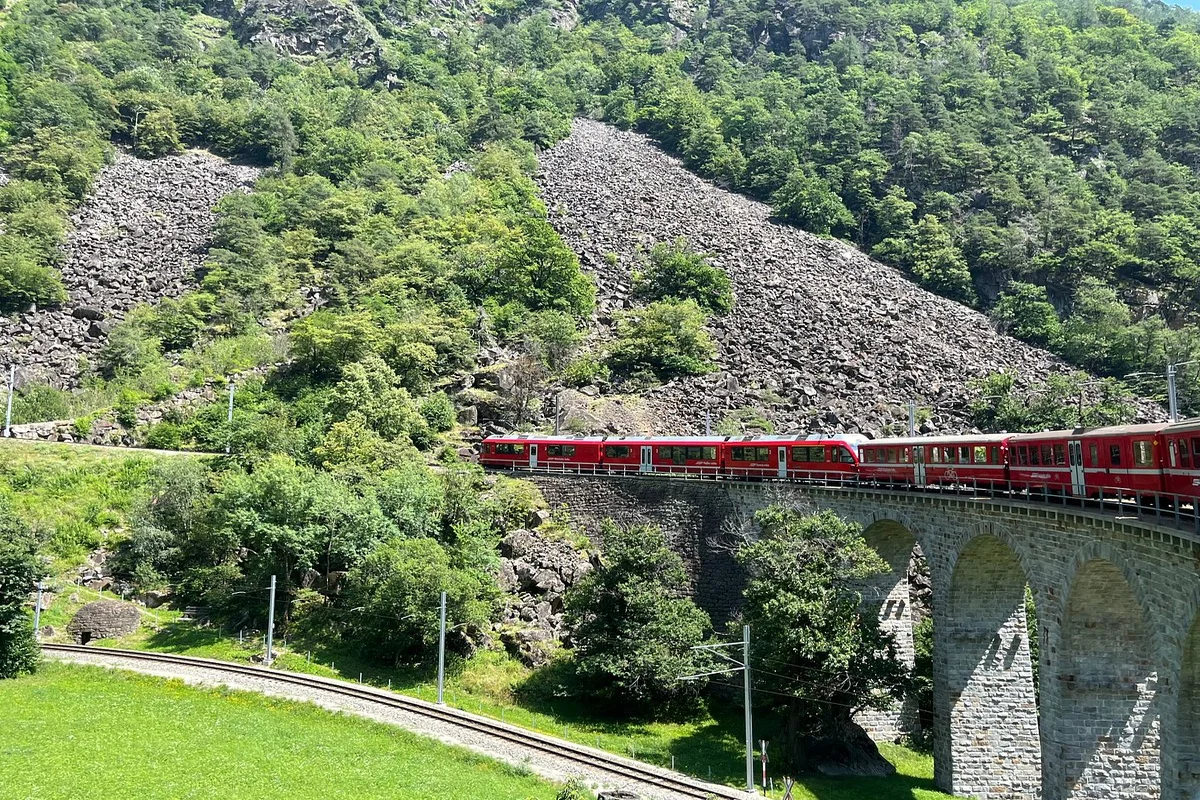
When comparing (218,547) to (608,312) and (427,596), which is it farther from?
(608,312)

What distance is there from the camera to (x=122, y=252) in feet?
238

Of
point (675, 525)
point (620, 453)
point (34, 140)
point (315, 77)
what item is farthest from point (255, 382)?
point (315, 77)

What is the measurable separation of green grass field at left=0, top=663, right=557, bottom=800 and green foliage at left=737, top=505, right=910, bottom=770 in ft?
30.0

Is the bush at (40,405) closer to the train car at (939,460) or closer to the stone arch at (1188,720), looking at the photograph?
the train car at (939,460)

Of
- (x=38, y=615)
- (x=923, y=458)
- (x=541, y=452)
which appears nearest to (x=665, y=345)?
(x=541, y=452)

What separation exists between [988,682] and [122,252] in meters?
72.9

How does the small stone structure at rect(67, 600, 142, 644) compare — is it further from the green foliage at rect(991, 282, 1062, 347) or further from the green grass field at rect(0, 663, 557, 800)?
the green foliage at rect(991, 282, 1062, 347)

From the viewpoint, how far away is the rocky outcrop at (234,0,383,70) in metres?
123

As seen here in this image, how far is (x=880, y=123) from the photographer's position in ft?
347

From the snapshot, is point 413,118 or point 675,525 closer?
point 675,525

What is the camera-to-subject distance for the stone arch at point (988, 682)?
26922 mm

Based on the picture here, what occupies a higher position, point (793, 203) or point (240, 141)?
point (240, 141)

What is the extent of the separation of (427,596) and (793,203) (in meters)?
72.1

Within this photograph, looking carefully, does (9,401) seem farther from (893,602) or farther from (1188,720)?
(1188,720)
